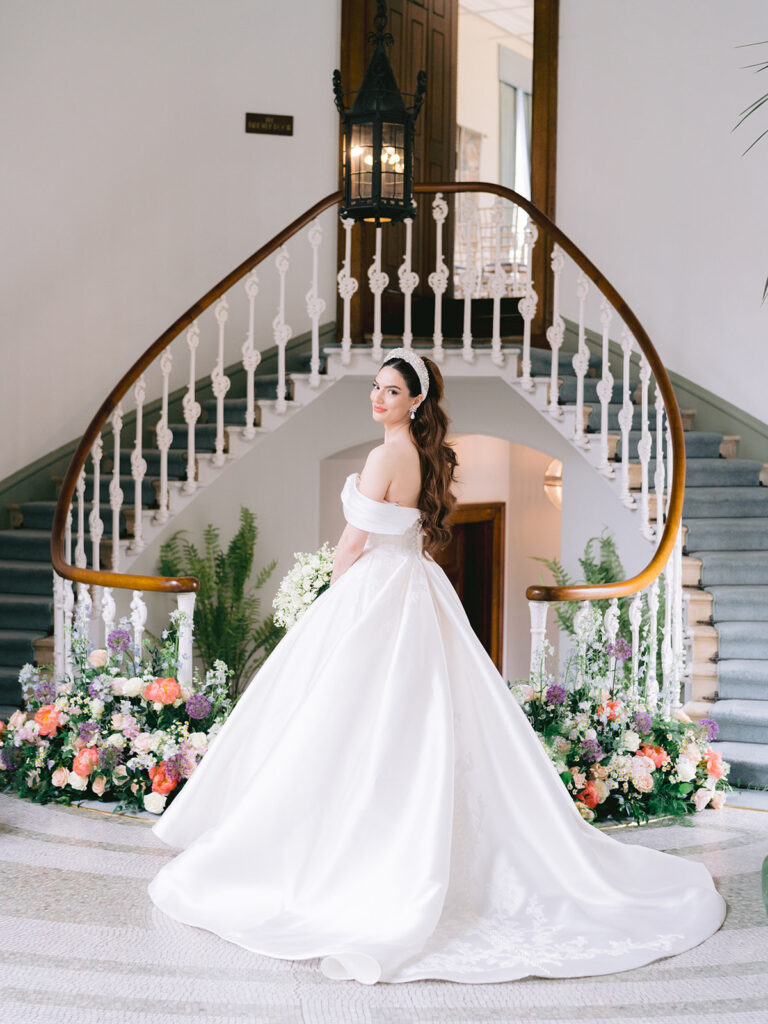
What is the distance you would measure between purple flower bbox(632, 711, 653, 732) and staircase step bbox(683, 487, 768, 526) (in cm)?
200

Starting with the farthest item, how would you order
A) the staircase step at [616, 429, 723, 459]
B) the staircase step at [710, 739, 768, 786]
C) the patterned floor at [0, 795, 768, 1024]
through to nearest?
the staircase step at [616, 429, 723, 459] → the staircase step at [710, 739, 768, 786] → the patterned floor at [0, 795, 768, 1024]

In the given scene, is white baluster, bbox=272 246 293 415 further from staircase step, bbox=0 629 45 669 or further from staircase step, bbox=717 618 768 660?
staircase step, bbox=717 618 768 660

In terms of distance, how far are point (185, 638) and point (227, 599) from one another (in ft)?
9.53

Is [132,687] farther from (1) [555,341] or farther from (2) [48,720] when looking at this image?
(1) [555,341]

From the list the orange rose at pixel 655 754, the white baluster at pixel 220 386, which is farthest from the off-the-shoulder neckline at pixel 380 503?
the white baluster at pixel 220 386

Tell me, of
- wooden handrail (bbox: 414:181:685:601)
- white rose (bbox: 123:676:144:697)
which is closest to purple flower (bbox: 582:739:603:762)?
wooden handrail (bbox: 414:181:685:601)

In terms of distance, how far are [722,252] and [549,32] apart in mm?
2075

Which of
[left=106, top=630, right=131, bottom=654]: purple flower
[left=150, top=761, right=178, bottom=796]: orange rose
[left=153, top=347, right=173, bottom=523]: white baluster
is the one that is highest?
[left=153, top=347, right=173, bottom=523]: white baluster

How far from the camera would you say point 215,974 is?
281 cm

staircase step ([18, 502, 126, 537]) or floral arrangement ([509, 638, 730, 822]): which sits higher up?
staircase step ([18, 502, 126, 537])

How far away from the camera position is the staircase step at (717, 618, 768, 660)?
17.6 ft

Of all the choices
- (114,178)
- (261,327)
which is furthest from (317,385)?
(114,178)

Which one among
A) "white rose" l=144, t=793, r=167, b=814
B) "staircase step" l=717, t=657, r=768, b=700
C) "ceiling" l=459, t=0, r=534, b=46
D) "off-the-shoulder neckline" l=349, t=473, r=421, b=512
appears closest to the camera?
"off-the-shoulder neckline" l=349, t=473, r=421, b=512

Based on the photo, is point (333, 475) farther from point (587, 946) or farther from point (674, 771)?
point (587, 946)
